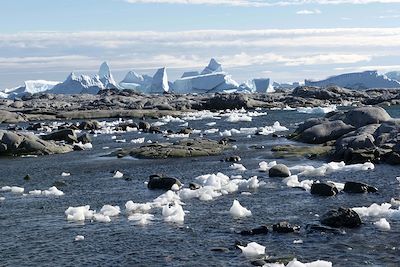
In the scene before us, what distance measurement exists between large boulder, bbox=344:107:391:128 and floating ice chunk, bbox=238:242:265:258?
3156 centimetres

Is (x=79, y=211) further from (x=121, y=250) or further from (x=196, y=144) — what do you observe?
(x=196, y=144)

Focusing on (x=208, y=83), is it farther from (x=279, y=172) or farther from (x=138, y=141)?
(x=279, y=172)

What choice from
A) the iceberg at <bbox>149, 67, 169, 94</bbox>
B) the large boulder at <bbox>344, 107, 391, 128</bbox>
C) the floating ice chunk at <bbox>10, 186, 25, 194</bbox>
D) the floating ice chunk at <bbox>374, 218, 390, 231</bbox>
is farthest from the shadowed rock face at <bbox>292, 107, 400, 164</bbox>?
the iceberg at <bbox>149, 67, 169, 94</bbox>

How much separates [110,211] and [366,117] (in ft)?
98.2

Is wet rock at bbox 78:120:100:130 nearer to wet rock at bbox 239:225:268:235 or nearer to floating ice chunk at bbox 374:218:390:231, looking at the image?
wet rock at bbox 239:225:268:235

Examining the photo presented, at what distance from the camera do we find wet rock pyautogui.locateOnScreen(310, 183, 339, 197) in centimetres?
2486

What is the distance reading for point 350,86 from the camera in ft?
577

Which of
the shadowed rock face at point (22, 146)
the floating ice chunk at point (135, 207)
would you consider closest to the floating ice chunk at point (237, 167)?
the floating ice chunk at point (135, 207)

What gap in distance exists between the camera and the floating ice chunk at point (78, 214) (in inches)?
869

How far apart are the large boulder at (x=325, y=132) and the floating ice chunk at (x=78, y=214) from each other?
26.5m


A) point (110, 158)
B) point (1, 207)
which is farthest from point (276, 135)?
point (1, 207)

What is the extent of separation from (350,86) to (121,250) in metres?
166

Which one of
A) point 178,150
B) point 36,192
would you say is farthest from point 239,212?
point 178,150

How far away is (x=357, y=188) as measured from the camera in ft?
82.9
